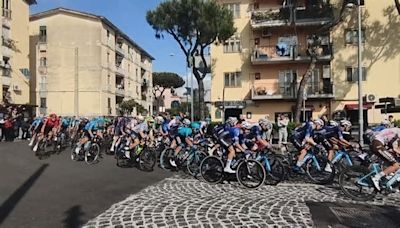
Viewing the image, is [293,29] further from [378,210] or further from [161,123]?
[378,210]

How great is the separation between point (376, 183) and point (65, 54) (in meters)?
48.4

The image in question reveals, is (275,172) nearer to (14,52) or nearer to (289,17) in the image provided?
(289,17)

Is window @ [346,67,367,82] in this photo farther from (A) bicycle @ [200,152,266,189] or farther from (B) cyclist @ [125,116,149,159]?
(A) bicycle @ [200,152,266,189]

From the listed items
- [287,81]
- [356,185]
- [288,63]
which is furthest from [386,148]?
[288,63]

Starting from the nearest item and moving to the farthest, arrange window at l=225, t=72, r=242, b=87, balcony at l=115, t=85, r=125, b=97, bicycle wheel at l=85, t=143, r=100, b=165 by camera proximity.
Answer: bicycle wheel at l=85, t=143, r=100, b=165, window at l=225, t=72, r=242, b=87, balcony at l=115, t=85, r=125, b=97

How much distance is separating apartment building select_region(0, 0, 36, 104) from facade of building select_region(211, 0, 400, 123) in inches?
684

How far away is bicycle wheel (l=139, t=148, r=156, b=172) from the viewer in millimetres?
14430

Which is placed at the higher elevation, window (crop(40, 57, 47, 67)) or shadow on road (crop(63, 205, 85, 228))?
window (crop(40, 57, 47, 67))

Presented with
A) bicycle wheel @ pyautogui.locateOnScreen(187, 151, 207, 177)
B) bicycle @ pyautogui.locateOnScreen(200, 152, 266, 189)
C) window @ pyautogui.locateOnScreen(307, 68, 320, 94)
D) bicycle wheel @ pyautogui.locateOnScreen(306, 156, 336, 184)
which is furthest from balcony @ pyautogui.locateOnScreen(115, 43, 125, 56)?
bicycle wheel @ pyautogui.locateOnScreen(306, 156, 336, 184)

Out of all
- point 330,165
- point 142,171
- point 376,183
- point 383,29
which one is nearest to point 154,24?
point 383,29

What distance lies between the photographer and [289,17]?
3616 cm

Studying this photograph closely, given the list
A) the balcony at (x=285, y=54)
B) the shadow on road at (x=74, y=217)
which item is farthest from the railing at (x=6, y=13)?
the shadow on road at (x=74, y=217)

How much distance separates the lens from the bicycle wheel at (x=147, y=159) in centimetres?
1443

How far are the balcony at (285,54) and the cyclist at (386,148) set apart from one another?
88.9 feet
